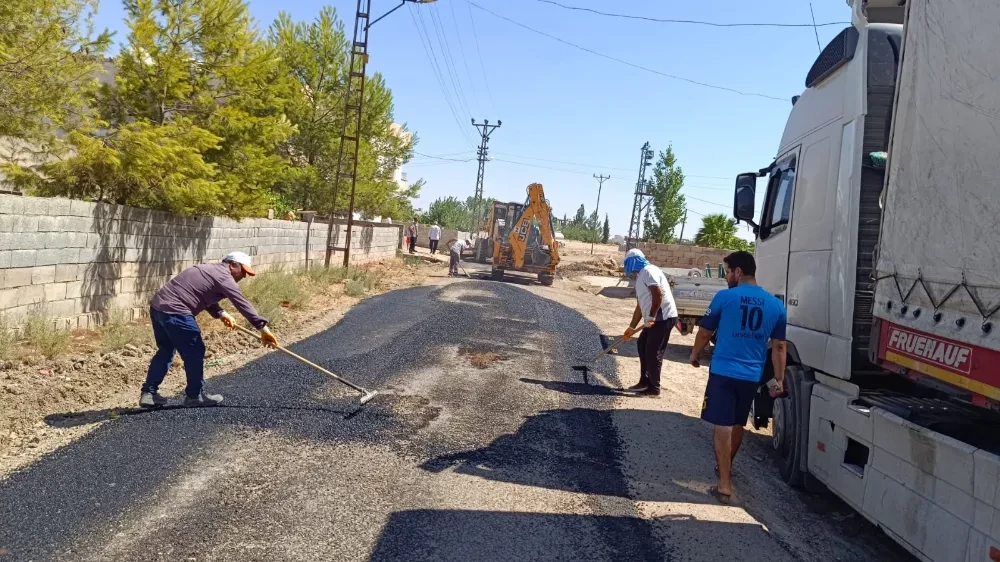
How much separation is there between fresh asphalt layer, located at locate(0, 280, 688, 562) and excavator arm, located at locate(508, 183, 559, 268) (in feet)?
53.3

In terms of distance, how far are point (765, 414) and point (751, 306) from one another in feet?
5.19

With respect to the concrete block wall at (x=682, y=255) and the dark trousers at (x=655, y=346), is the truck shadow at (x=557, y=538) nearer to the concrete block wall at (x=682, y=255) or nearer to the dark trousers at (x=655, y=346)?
the dark trousers at (x=655, y=346)

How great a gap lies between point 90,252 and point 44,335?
1.71m

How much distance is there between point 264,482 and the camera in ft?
15.4

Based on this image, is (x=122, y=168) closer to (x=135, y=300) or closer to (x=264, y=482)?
(x=135, y=300)

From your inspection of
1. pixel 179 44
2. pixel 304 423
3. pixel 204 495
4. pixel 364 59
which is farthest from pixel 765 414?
pixel 364 59

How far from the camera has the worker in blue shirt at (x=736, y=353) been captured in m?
5.07

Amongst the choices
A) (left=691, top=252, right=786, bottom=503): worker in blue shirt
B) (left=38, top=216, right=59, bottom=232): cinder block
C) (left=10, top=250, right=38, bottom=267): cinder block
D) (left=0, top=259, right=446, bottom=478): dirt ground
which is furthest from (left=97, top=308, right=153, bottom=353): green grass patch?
(left=691, top=252, right=786, bottom=503): worker in blue shirt

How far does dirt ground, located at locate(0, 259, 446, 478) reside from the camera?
17.6ft

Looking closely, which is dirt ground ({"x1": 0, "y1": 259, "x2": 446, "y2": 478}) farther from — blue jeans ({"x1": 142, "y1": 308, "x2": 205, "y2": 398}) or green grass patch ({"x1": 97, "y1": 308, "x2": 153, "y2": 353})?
blue jeans ({"x1": 142, "y1": 308, "x2": 205, "y2": 398})

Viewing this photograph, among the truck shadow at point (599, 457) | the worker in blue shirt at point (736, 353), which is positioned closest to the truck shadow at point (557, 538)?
the truck shadow at point (599, 457)

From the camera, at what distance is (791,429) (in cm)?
572

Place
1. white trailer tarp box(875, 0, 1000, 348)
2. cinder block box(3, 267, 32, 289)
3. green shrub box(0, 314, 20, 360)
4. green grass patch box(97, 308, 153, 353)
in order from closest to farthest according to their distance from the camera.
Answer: white trailer tarp box(875, 0, 1000, 348) → green shrub box(0, 314, 20, 360) → cinder block box(3, 267, 32, 289) → green grass patch box(97, 308, 153, 353)

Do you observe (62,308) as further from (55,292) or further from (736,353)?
(736,353)
